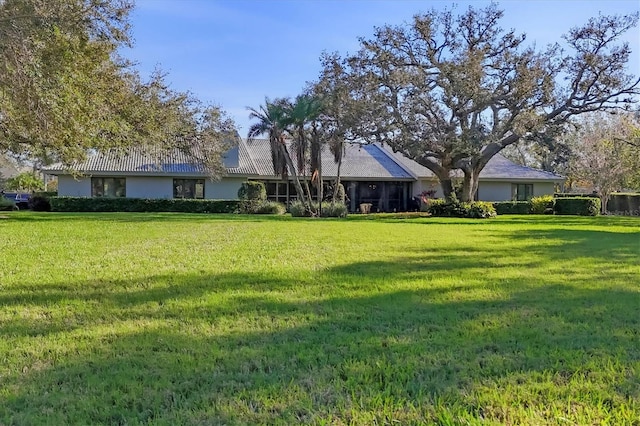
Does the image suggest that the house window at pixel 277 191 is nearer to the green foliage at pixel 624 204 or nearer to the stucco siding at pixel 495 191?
the stucco siding at pixel 495 191

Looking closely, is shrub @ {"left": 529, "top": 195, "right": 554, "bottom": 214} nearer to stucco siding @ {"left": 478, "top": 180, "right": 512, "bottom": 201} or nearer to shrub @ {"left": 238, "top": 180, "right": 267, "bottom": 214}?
stucco siding @ {"left": 478, "top": 180, "right": 512, "bottom": 201}

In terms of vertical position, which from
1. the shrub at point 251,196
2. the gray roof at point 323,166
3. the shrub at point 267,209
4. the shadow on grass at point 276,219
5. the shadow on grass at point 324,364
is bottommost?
the shadow on grass at point 324,364

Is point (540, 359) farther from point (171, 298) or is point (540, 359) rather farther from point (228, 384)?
point (171, 298)

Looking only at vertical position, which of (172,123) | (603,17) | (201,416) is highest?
(603,17)

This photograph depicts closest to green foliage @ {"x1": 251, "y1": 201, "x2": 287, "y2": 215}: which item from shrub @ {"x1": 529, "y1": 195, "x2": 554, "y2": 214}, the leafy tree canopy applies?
the leafy tree canopy

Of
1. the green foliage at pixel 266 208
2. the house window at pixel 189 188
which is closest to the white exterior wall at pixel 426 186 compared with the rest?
the green foliage at pixel 266 208

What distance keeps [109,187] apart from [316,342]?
96.6ft

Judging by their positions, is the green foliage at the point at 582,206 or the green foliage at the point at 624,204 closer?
the green foliage at the point at 582,206

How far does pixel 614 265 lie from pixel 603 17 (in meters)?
18.2

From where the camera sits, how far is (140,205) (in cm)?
2852

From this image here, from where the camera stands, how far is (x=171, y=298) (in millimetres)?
5414

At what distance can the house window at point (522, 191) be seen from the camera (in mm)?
35406

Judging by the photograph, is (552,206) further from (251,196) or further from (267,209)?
(251,196)

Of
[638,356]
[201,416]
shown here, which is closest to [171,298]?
[201,416]
